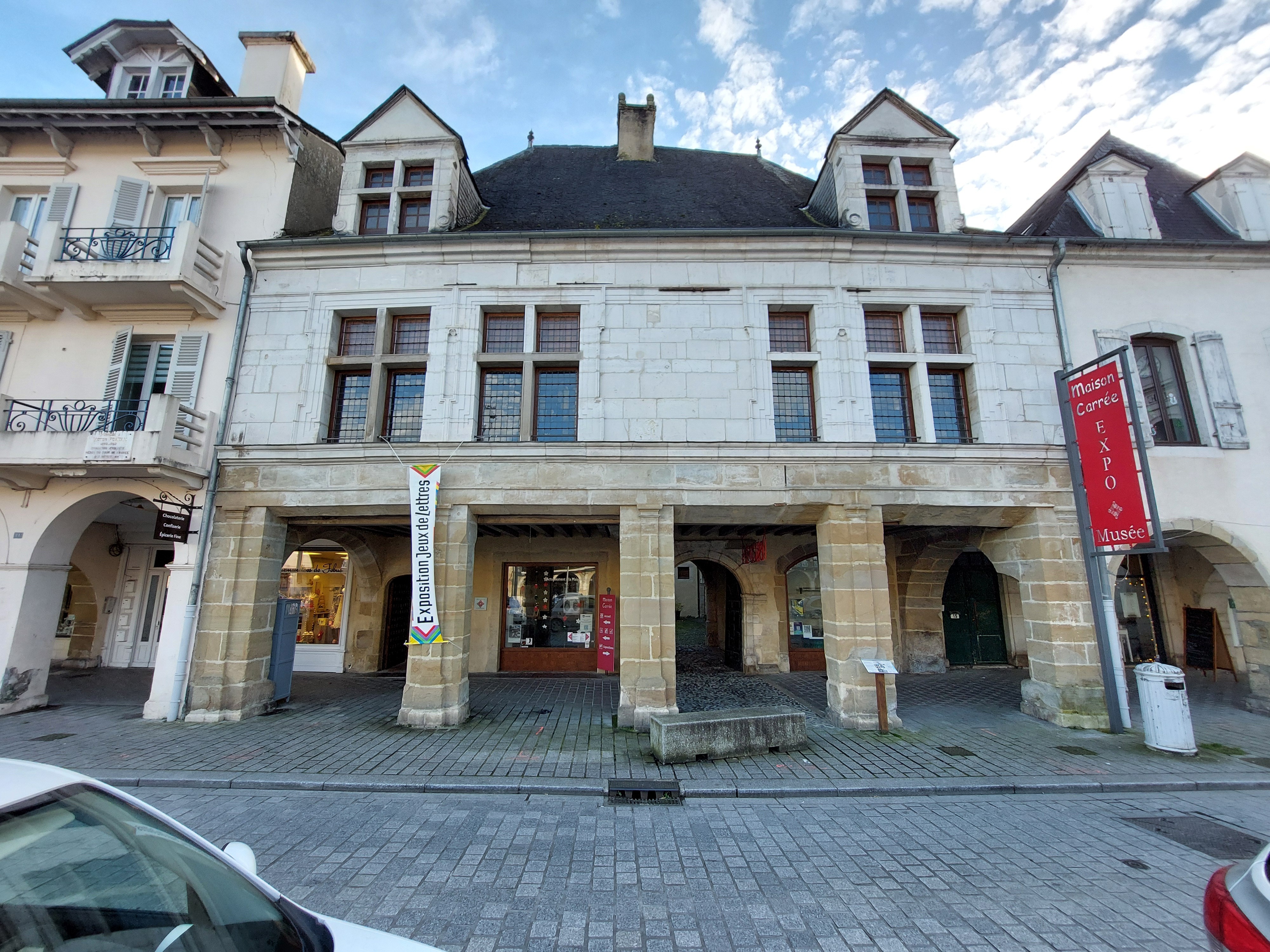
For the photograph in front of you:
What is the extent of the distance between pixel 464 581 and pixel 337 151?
10.8 m

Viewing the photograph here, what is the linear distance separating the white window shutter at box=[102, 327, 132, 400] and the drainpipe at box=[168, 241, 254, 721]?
6.34 feet

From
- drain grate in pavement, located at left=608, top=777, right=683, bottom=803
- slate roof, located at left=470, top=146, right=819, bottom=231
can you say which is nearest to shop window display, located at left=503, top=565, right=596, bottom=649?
drain grate in pavement, located at left=608, top=777, right=683, bottom=803

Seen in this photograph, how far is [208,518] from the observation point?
28.6ft

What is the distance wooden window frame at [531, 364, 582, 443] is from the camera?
29.4 feet

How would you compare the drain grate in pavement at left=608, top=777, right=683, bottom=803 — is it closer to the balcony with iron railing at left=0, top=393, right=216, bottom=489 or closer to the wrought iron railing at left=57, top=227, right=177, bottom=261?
the balcony with iron railing at left=0, top=393, right=216, bottom=489

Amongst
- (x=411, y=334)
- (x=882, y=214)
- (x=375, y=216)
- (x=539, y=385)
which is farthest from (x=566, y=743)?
(x=882, y=214)

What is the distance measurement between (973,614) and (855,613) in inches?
333

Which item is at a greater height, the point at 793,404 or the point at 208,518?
the point at 793,404

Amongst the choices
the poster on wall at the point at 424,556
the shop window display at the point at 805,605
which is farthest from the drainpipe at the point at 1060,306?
the poster on wall at the point at 424,556

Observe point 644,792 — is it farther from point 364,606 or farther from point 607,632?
point 364,606

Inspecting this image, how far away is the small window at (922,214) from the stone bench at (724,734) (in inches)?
366

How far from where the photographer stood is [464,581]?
27.5 ft

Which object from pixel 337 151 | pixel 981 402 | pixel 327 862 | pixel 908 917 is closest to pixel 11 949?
pixel 327 862

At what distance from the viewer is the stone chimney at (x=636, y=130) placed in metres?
13.5
